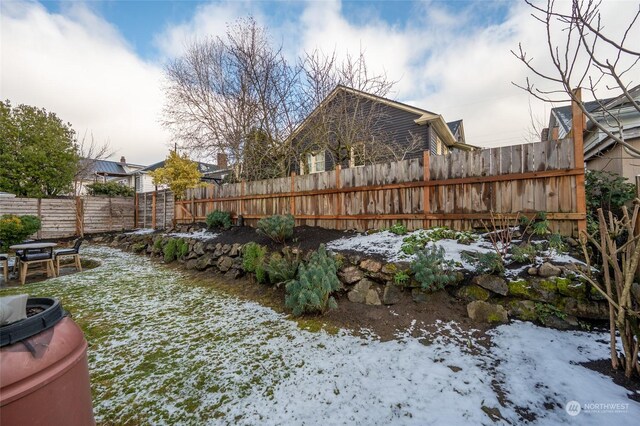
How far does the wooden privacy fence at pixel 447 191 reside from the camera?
389 centimetres

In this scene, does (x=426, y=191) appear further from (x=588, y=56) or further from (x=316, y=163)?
(x=316, y=163)

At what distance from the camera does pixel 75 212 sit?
1179 centimetres

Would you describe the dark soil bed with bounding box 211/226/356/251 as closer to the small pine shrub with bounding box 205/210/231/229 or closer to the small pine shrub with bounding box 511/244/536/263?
the small pine shrub with bounding box 205/210/231/229

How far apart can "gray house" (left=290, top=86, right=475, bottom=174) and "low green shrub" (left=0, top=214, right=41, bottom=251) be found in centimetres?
815

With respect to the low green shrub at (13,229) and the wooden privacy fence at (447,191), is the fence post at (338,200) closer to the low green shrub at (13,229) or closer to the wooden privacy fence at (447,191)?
the wooden privacy fence at (447,191)

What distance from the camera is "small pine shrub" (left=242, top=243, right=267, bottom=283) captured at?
4828mm

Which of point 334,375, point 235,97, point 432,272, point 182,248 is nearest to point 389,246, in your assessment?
point 432,272

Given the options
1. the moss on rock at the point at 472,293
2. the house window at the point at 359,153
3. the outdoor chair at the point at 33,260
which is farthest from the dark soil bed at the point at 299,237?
the house window at the point at 359,153

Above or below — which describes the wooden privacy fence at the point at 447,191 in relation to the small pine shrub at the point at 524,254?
above

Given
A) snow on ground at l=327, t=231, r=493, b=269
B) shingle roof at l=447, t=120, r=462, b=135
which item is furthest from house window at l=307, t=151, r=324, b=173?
shingle roof at l=447, t=120, r=462, b=135

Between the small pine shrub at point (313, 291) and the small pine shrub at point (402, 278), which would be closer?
the small pine shrub at point (313, 291)

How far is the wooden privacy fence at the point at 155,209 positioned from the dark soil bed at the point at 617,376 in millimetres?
12110

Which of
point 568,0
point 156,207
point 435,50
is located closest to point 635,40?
point 568,0

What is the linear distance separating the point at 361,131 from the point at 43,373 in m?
9.42
